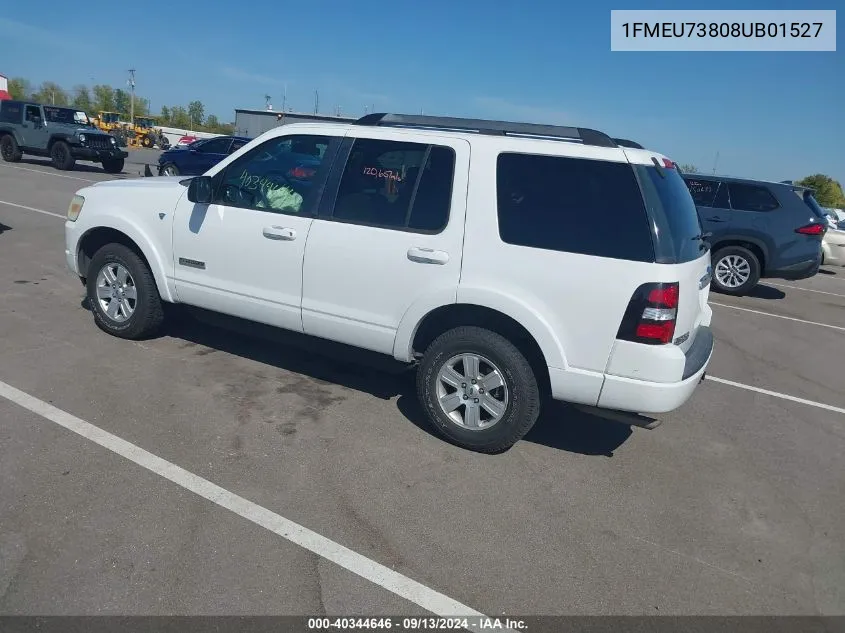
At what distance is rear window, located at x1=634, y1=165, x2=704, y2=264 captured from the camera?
374 centimetres

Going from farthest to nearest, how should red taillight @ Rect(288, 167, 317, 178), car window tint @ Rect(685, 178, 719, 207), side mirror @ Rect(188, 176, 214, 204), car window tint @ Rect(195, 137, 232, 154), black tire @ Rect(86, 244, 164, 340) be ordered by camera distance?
car window tint @ Rect(195, 137, 232, 154) < car window tint @ Rect(685, 178, 719, 207) < black tire @ Rect(86, 244, 164, 340) < side mirror @ Rect(188, 176, 214, 204) < red taillight @ Rect(288, 167, 317, 178)

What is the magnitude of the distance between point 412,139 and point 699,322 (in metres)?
2.23

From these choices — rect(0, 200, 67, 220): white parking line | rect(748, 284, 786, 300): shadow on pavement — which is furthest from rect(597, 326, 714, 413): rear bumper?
rect(0, 200, 67, 220): white parking line

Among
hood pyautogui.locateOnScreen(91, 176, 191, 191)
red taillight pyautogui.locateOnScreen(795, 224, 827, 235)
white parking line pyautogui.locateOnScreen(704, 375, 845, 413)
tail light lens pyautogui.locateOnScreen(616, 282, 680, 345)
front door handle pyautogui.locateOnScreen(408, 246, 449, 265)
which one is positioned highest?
hood pyautogui.locateOnScreen(91, 176, 191, 191)

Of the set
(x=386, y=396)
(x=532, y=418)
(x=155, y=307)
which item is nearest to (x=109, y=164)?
(x=155, y=307)

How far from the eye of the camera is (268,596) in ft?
9.34

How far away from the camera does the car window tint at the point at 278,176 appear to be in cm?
471

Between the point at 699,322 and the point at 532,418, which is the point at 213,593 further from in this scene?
the point at 699,322

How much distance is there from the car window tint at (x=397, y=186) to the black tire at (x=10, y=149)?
2060 centimetres

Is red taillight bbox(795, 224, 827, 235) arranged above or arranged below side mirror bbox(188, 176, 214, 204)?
below

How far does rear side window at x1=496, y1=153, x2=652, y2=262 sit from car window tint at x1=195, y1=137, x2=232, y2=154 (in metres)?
16.5

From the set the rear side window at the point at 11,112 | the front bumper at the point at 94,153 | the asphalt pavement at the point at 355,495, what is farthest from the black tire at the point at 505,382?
the rear side window at the point at 11,112

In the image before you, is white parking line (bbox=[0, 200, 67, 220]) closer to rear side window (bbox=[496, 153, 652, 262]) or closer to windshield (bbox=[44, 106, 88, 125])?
windshield (bbox=[44, 106, 88, 125])

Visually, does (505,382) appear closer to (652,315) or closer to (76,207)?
(652,315)
